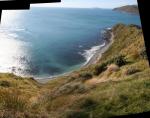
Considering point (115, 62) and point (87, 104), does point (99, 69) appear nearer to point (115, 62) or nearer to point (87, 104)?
point (115, 62)

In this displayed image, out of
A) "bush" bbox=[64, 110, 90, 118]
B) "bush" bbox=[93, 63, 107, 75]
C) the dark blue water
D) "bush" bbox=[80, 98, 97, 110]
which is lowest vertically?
the dark blue water

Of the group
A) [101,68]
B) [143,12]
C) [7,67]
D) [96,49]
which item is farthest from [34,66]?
[143,12]

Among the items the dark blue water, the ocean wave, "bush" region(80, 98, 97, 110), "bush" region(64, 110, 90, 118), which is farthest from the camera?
the ocean wave

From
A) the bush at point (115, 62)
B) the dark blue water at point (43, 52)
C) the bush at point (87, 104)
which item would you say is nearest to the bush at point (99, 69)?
the bush at point (115, 62)

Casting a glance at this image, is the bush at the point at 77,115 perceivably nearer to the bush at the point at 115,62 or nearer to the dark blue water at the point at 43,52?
the bush at the point at 115,62

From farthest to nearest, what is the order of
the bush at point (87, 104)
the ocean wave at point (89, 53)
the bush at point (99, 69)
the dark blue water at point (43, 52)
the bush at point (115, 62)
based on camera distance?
the ocean wave at point (89, 53)
the dark blue water at point (43, 52)
the bush at point (99, 69)
the bush at point (115, 62)
the bush at point (87, 104)

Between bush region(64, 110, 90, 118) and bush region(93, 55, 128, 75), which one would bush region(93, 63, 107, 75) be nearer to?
bush region(93, 55, 128, 75)

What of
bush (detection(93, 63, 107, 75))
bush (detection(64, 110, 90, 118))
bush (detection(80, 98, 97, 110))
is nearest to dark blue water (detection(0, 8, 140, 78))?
bush (detection(93, 63, 107, 75))

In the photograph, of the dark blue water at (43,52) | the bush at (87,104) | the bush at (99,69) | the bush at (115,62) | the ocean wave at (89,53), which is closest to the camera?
the bush at (87,104)

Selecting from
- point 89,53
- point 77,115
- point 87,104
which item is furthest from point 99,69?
point 89,53

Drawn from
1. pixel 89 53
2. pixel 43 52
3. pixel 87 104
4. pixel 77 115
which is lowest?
pixel 89 53

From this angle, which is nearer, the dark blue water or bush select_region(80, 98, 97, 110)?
bush select_region(80, 98, 97, 110)

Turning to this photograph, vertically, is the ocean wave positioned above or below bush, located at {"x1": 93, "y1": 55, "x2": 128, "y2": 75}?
below

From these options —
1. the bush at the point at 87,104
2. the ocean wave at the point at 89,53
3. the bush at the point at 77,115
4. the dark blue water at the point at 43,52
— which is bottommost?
the ocean wave at the point at 89,53
